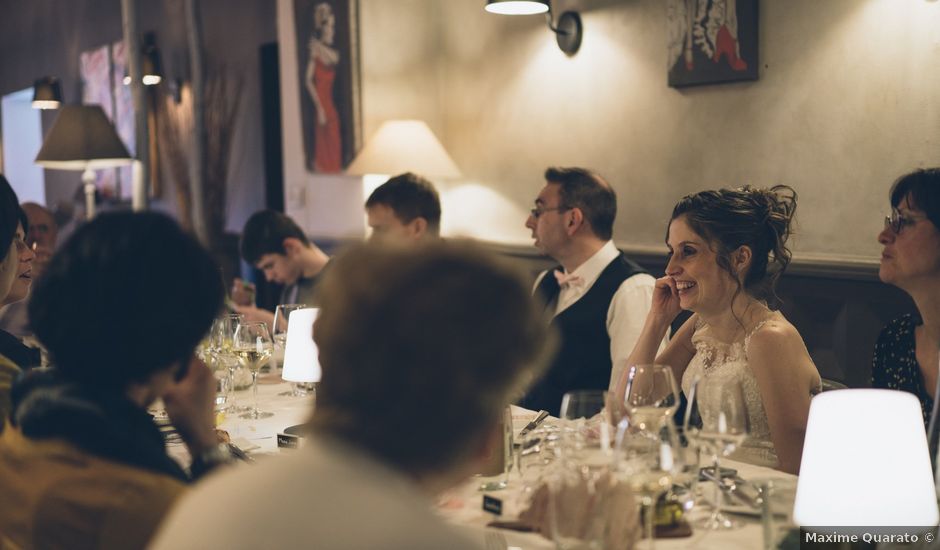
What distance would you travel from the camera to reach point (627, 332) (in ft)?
10.6

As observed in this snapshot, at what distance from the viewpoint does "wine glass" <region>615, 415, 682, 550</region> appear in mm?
1438

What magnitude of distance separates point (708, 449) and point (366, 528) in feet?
3.06

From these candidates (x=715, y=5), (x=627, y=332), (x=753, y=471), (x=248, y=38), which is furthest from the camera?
(x=248, y=38)

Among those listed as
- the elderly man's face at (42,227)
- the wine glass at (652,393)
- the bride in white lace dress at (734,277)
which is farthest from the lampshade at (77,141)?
the wine glass at (652,393)

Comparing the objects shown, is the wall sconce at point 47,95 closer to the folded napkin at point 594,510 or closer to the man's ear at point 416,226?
the man's ear at point 416,226

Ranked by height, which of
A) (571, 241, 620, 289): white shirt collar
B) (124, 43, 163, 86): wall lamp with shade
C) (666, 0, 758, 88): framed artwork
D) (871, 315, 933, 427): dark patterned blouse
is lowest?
(871, 315, 933, 427): dark patterned blouse

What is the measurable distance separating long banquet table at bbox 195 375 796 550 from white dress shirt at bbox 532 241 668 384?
0.65 m

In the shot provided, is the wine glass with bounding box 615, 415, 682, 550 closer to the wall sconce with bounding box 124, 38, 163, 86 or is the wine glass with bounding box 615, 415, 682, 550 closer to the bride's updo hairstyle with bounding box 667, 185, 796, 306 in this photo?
the bride's updo hairstyle with bounding box 667, 185, 796, 306

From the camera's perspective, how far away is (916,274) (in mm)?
2520

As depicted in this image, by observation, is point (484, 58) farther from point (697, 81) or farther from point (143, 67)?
point (143, 67)

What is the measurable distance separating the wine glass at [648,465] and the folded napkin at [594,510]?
11 centimetres

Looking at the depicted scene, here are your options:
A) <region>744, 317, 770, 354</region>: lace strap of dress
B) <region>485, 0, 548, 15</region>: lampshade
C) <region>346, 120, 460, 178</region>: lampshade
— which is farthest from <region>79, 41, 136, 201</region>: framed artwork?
<region>744, 317, 770, 354</region>: lace strap of dress

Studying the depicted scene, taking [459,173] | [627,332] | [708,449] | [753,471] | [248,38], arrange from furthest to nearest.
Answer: [248,38], [459,173], [627,332], [753,471], [708,449]

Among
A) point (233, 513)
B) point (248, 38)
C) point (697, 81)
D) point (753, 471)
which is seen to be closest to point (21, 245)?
point (753, 471)
